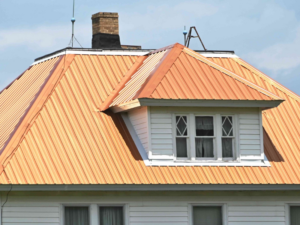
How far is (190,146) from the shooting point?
2262 cm

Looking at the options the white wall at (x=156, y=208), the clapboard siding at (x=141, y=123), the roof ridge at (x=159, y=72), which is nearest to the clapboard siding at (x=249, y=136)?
the white wall at (x=156, y=208)

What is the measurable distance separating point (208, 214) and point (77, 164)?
4.06 m

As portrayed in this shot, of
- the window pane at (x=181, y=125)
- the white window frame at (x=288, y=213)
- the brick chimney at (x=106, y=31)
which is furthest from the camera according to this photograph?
the brick chimney at (x=106, y=31)

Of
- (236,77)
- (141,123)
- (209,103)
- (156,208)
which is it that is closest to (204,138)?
(209,103)

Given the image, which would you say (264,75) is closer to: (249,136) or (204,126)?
(249,136)

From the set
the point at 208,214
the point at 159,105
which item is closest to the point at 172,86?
the point at 159,105

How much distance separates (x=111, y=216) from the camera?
21953 mm

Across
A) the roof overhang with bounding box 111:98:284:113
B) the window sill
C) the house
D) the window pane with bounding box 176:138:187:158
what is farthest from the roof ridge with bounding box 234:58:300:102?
the window pane with bounding box 176:138:187:158

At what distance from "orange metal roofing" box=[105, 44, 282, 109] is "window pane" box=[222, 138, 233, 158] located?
1.25 metres

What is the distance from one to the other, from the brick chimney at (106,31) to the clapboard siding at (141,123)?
226 inches

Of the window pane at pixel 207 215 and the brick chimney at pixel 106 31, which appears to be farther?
the brick chimney at pixel 106 31

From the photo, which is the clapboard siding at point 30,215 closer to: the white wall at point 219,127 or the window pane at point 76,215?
the window pane at point 76,215

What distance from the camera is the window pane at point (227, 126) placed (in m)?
23.1

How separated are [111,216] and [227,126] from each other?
4.31m
